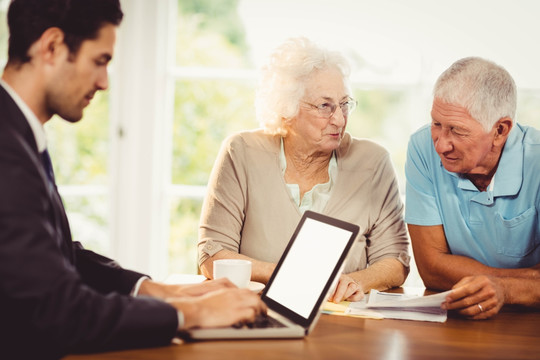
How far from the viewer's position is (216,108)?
3826 mm

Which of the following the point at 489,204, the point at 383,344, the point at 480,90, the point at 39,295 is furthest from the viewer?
the point at 489,204

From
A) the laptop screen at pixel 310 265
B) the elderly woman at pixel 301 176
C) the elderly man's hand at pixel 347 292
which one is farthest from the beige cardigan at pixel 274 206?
the laptop screen at pixel 310 265

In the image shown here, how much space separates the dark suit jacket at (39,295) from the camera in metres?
0.99

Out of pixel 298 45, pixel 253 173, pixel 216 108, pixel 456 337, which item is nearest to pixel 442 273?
pixel 456 337

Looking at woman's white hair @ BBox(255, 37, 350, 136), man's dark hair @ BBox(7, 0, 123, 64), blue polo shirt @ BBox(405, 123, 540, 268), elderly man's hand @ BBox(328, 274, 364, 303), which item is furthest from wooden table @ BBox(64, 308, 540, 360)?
woman's white hair @ BBox(255, 37, 350, 136)

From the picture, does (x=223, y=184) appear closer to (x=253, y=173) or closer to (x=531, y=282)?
(x=253, y=173)

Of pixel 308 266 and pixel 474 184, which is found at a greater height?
pixel 474 184

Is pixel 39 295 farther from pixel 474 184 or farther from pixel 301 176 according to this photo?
pixel 474 184

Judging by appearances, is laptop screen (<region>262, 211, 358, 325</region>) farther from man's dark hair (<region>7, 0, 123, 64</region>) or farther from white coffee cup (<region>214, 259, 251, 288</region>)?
man's dark hair (<region>7, 0, 123, 64</region>)

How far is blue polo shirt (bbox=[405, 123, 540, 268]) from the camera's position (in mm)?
1839

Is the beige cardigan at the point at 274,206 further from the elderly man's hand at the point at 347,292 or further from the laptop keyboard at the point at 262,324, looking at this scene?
the laptop keyboard at the point at 262,324

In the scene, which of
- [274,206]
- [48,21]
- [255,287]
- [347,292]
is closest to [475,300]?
[347,292]

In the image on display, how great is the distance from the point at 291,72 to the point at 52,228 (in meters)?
1.25

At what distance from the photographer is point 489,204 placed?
1.86 m
